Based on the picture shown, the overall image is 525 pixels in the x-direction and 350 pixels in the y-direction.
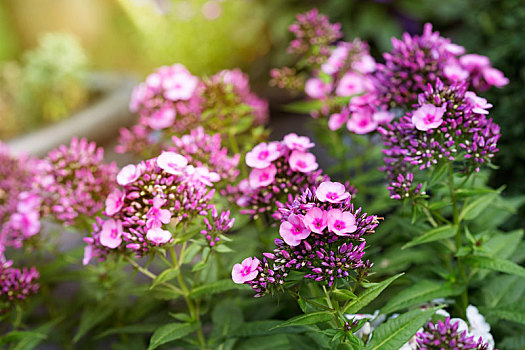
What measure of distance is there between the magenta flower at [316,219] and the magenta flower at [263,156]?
0.31 metres

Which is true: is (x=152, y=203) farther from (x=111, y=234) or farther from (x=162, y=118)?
(x=162, y=118)

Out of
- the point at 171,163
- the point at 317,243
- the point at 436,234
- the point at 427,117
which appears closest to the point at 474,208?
the point at 436,234

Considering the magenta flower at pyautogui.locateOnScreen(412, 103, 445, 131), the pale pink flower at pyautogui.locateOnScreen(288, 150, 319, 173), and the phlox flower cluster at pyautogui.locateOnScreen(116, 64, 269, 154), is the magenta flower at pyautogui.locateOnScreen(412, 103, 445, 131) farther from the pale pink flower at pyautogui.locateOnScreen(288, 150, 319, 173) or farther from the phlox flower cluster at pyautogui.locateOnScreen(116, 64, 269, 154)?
the phlox flower cluster at pyautogui.locateOnScreen(116, 64, 269, 154)

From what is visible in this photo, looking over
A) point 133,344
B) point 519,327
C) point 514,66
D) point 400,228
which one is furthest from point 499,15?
point 133,344

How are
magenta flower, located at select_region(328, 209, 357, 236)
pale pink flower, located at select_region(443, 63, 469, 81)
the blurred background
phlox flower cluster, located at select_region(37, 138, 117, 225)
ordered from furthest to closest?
the blurred background → phlox flower cluster, located at select_region(37, 138, 117, 225) → pale pink flower, located at select_region(443, 63, 469, 81) → magenta flower, located at select_region(328, 209, 357, 236)

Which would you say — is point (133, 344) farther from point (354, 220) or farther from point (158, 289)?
point (354, 220)

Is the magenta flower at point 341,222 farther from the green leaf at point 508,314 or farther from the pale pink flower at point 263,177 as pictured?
the green leaf at point 508,314

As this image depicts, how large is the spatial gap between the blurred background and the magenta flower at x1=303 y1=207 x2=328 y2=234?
158 cm

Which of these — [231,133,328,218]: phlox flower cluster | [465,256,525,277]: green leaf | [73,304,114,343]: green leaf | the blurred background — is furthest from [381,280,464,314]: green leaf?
the blurred background

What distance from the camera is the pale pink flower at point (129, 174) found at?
124 cm

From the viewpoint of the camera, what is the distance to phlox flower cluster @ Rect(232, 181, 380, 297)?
1.07 metres

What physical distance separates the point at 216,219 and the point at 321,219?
0.32 m

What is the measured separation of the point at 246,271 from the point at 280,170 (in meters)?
0.35

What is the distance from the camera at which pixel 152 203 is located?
126cm
